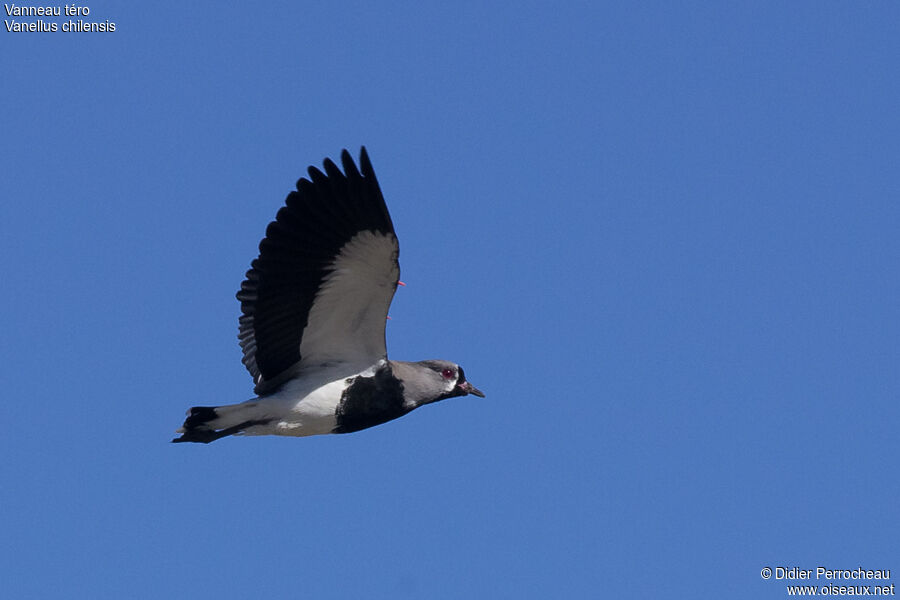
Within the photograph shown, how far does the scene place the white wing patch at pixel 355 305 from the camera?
12.5 metres

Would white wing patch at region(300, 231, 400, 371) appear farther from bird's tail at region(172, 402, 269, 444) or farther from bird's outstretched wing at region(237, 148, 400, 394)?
bird's tail at region(172, 402, 269, 444)

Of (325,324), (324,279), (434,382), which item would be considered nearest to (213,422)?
(325,324)

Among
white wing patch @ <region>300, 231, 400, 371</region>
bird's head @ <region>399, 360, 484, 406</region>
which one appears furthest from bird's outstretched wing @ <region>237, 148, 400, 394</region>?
bird's head @ <region>399, 360, 484, 406</region>

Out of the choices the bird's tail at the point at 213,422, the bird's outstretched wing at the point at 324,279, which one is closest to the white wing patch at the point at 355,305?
the bird's outstretched wing at the point at 324,279

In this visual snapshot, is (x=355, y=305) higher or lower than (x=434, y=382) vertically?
higher

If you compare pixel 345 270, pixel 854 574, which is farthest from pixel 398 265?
pixel 854 574

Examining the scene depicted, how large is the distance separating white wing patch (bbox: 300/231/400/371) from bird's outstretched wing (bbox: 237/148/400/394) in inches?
0.4

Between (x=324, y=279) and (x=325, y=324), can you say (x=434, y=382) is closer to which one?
(x=325, y=324)

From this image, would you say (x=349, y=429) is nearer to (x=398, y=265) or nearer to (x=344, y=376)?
(x=344, y=376)

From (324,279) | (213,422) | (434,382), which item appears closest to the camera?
(324,279)

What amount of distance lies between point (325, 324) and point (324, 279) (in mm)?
654

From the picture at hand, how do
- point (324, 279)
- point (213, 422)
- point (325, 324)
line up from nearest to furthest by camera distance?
point (324, 279), point (213, 422), point (325, 324)

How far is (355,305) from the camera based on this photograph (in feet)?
42.6

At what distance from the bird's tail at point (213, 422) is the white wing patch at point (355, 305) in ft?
3.04
